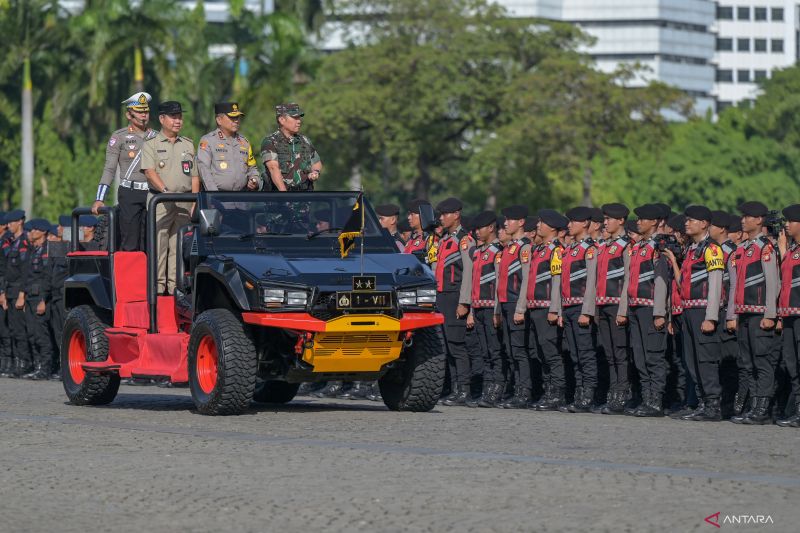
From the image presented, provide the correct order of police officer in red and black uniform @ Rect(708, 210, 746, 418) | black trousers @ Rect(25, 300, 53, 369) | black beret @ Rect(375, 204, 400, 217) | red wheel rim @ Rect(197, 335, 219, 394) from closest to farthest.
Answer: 1. red wheel rim @ Rect(197, 335, 219, 394)
2. police officer in red and black uniform @ Rect(708, 210, 746, 418)
3. black beret @ Rect(375, 204, 400, 217)
4. black trousers @ Rect(25, 300, 53, 369)

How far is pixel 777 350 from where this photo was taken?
15.4 meters

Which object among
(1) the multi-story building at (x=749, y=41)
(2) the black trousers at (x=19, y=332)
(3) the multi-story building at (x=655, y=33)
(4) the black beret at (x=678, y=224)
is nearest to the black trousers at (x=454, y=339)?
(4) the black beret at (x=678, y=224)

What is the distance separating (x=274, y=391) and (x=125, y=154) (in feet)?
8.82

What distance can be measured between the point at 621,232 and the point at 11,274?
10393mm

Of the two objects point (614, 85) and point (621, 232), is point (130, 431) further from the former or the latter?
point (614, 85)

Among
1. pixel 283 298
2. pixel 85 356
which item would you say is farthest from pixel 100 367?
pixel 283 298

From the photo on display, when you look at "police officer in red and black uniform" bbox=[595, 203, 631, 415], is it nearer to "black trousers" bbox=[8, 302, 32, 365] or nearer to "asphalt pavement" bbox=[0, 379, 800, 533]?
"asphalt pavement" bbox=[0, 379, 800, 533]

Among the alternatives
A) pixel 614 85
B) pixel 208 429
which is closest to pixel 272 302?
pixel 208 429

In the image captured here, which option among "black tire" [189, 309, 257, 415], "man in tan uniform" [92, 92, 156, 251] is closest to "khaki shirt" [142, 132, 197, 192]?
"man in tan uniform" [92, 92, 156, 251]

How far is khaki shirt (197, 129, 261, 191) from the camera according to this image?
16188mm

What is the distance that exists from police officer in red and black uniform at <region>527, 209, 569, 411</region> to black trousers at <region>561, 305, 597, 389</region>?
133mm

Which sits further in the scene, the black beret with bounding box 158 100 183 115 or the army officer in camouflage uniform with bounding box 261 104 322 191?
the black beret with bounding box 158 100 183 115

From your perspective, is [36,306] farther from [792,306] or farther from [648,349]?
[792,306]

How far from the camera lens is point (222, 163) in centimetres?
1622
